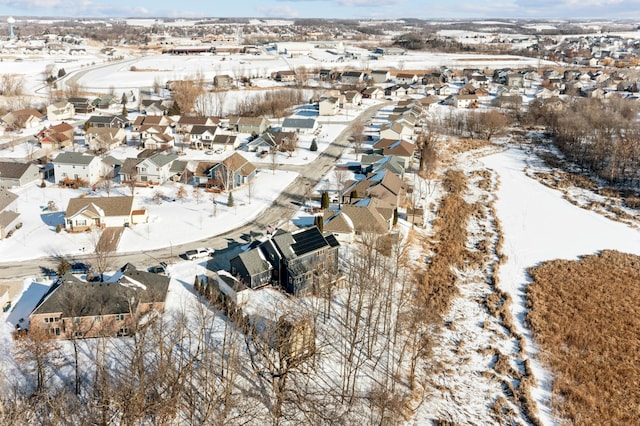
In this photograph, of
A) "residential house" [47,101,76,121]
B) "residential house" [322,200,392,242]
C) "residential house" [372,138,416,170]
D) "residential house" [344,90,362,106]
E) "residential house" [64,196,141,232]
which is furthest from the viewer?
"residential house" [344,90,362,106]

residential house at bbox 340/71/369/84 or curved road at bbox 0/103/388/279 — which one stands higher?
residential house at bbox 340/71/369/84

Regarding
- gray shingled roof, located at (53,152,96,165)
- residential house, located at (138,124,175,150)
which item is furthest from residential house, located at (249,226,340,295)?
residential house, located at (138,124,175,150)

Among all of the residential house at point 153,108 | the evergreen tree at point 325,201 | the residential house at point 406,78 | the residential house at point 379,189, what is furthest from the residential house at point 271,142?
the residential house at point 406,78

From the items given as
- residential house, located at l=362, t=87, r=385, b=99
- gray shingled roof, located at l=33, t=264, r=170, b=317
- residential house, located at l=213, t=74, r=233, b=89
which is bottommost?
gray shingled roof, located at l=33, t=264, r=170, b=317

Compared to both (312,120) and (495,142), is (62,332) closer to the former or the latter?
(312,120)

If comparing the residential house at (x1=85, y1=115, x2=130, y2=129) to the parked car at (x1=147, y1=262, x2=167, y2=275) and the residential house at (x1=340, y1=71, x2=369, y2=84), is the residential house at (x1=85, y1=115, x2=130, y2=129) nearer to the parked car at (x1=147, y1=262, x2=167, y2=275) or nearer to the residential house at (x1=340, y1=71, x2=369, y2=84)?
the parked car at (x1=147, y1=262, x2=167, y2=275)

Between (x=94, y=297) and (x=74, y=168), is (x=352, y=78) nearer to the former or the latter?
(x=74, y=168)

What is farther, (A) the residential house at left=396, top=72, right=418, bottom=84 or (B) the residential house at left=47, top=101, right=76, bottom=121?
(A) the residential house at left=396, top=72, right=418, bottom=84
